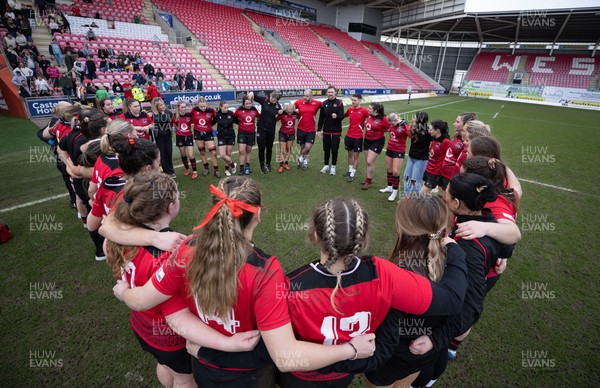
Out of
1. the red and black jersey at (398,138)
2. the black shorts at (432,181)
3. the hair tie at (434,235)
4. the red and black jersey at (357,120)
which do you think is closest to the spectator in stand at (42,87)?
the red and black jersey at (357,120)

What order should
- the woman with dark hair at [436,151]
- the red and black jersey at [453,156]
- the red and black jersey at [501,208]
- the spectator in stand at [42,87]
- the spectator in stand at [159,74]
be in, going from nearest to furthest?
1. the red and black jersey at [501,208]
2. the red and black jersey at [453,156]
3. the woman with dark hair at [436,151]
4. the spectator in stand at [42,87]
5. the spectator in stand at [159,74]

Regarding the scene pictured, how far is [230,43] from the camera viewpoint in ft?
79.8

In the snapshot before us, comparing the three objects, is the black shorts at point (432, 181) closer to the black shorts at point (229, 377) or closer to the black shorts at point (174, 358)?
the black shorts at point (229, 377)

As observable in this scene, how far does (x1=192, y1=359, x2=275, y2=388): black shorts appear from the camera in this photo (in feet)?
5.33

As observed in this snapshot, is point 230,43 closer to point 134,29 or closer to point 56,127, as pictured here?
point 134,29

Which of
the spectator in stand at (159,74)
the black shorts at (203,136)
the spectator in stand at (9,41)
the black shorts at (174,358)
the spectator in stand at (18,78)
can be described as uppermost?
the spectator in stand at (9,41)

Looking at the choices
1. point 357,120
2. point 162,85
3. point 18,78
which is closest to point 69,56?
point 18,78

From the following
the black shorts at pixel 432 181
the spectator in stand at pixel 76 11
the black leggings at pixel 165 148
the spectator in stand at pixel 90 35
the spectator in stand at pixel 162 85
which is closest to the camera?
the black shorts at pixel 432 181

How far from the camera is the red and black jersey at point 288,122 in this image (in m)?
7.99

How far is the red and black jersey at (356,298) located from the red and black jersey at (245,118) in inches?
259

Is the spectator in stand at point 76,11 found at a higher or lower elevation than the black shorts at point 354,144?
higher

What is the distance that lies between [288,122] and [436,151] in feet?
13.6

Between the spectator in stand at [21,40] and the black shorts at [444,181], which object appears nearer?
the black shorts at [444,181]

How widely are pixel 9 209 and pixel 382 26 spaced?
48.2 meters
